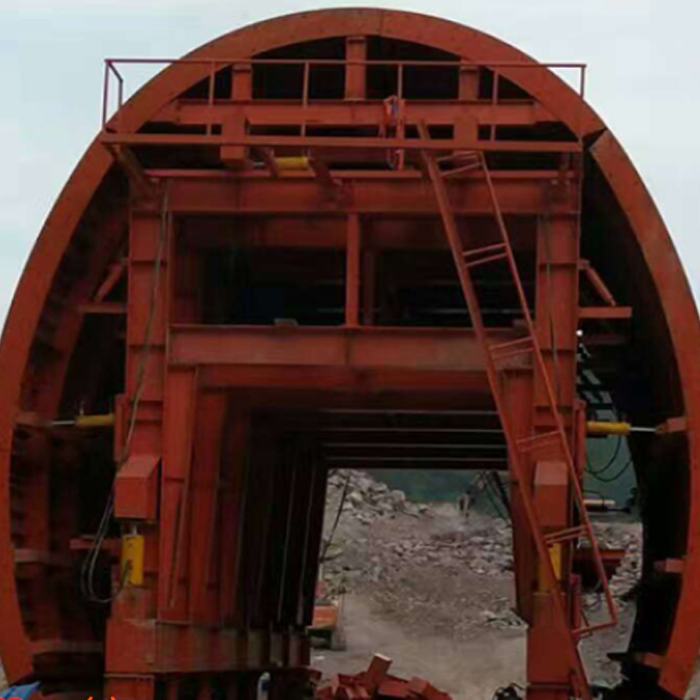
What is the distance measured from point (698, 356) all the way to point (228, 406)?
4.35 m

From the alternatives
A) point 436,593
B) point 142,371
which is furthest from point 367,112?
point 436,593

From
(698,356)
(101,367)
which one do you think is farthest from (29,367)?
(698,356)

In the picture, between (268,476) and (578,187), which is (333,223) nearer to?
(578,187)

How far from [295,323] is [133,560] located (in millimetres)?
2634

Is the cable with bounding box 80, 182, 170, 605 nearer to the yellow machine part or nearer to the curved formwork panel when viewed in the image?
the curved formwork panel

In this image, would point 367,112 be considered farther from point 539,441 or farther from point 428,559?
point 428,559

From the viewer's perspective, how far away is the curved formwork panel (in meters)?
15.5

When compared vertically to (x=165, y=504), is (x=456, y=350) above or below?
above

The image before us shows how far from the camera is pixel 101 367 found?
1802 cm

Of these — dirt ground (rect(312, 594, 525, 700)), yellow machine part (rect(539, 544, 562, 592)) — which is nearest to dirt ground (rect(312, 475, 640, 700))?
dirt ground (rect(312, 594, 525, 700))

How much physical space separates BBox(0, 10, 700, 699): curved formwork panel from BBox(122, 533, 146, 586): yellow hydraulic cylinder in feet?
0.06

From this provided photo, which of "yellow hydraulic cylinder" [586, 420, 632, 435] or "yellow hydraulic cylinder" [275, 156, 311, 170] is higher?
"yellow hydraulic cylinder" [275, 156, 311, 170]

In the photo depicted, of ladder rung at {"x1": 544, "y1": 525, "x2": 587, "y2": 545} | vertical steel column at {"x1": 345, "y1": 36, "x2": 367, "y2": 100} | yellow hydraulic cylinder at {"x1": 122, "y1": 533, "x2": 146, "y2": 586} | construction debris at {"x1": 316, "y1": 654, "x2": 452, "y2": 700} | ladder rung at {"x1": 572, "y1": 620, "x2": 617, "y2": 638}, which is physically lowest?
construction debris at {"x1": 316, "y1": 654, "x2": 452, "y2": 700}

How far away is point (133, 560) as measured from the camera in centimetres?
1569
